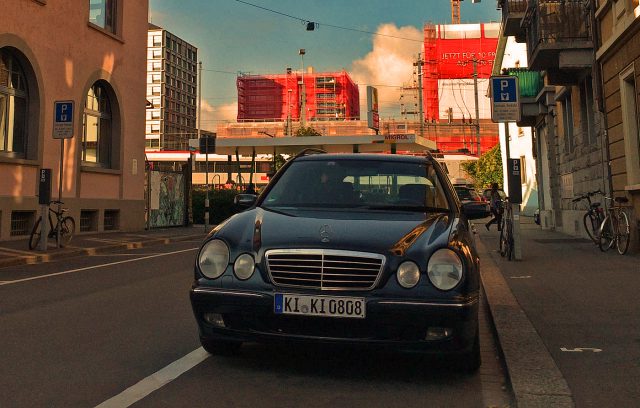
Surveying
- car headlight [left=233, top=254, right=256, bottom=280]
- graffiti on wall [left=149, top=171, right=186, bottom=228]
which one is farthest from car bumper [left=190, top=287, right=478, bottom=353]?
graffiti on wall [left=149, top=171, right=186, bottom=228]

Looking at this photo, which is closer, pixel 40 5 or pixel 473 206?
pixel 473 206

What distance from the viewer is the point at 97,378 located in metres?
3.81

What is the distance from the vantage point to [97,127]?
19328 millimetres

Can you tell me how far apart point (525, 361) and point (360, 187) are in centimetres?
177

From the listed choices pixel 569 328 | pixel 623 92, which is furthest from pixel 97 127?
pixel 569 328

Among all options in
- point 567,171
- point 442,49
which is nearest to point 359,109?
point 442,49

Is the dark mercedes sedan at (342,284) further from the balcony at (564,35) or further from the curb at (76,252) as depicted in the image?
the balcony at (564,35)

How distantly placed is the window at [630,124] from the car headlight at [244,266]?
1015 centimetres

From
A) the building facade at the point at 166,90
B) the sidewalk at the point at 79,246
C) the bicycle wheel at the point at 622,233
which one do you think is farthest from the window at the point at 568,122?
the building facade at the point at 166,90

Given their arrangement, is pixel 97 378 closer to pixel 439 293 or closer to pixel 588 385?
pixel 439 293

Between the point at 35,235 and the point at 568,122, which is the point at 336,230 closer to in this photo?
the point at 35,235

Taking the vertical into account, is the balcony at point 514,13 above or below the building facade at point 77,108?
above

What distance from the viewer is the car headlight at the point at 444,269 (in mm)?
3529

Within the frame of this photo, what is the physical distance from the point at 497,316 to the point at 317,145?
22938 mm
